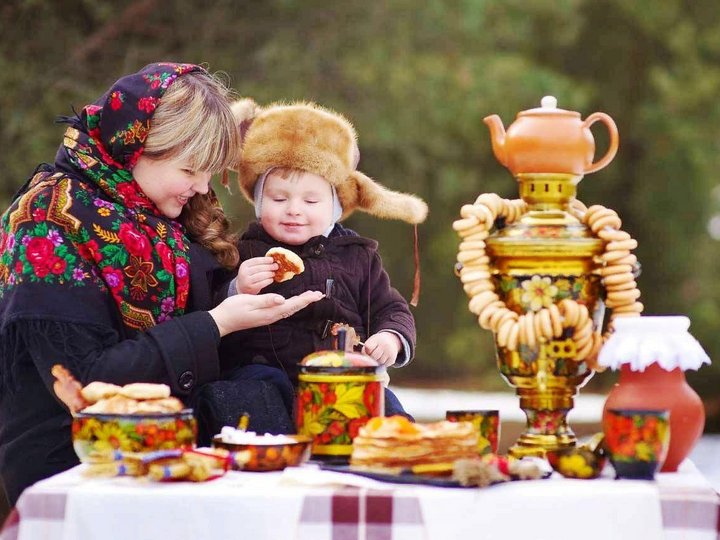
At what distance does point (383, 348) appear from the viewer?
2.83m

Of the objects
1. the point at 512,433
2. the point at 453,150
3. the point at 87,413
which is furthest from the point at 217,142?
the point at 453,150

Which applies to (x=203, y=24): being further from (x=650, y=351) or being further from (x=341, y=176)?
(x=650, y=351)

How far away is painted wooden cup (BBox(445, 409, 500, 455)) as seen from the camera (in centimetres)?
243

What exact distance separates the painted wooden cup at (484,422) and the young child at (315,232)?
0.42 meters

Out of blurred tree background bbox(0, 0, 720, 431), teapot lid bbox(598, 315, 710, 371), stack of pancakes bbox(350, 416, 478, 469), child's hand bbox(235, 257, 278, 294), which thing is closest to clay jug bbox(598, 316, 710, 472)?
teapot lid bbox(598, 315, 710, 371)

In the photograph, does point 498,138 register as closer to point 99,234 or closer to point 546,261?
point 546,261

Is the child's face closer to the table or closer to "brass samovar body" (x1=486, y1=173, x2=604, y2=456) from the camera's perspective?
"brass samovar body" (x1=486, y1=173, x2=604, y2=456)

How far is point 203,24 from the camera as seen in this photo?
356 inches

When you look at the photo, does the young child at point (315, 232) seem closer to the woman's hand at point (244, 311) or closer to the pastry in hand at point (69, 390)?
the woman's hand at point (244, 311)

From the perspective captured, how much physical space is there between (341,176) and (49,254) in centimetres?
76

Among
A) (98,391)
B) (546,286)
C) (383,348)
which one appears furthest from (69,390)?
(546,286)

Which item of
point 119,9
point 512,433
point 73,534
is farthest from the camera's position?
point 512,433

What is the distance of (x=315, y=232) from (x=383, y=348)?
35cm

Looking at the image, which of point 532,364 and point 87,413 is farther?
point 532,364
